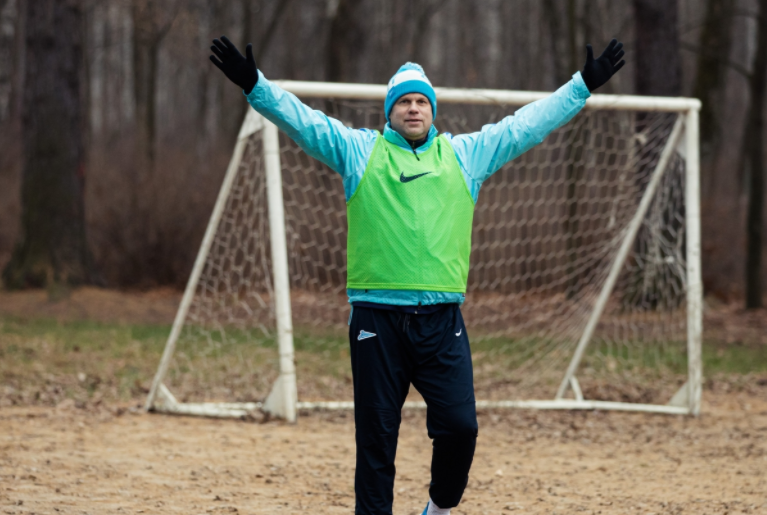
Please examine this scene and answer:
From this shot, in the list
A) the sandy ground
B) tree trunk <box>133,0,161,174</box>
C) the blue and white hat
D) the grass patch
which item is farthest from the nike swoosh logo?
tree trunk <box>133,0,161,174</box>

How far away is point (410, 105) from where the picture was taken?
146 inches

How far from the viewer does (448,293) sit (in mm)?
→ 3625

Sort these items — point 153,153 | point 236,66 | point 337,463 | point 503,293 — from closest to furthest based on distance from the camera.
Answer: point 236,66 → point 337,463 → point 503,293 → point 153,153

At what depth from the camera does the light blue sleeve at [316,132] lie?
3471mm

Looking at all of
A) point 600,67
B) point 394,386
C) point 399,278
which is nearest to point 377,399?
point 394,386

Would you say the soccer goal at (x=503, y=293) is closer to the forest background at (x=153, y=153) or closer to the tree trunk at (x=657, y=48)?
the tree trunk at (x=657, y=48)

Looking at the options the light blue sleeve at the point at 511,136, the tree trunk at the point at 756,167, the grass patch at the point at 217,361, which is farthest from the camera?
the tree trunk at the point at 756,167

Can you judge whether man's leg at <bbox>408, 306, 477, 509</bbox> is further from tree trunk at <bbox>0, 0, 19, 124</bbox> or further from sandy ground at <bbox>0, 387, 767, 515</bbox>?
tree trunk at <bbox>0, 0, 19, 124</bbox>

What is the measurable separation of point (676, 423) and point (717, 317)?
6.42 metres

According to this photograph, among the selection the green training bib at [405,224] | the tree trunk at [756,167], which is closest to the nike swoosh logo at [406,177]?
the green training bib at [405,224]

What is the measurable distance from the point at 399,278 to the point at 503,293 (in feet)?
21.9

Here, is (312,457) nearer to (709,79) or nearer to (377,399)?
(377,399)

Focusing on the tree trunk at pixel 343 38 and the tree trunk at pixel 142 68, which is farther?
the tree trunk at pixel 142 68

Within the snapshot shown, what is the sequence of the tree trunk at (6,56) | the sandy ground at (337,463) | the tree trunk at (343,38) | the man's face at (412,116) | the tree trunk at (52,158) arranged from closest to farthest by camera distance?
1. the man's face at (412,116)
2. the sandy ground at (337,463)
3. the tree trunk at (52,158)
4. the tree trunk at (343,38)
5. the tree trunk at (6,56)
